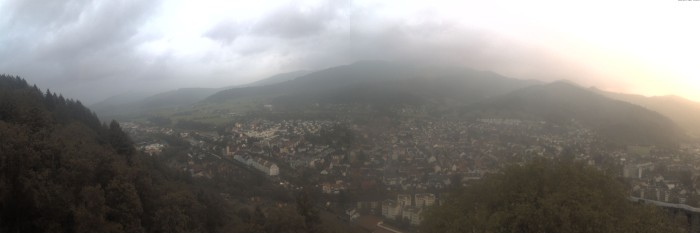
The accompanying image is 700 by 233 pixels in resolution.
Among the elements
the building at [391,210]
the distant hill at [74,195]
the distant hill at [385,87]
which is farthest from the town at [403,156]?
the distant hill at [385,87]

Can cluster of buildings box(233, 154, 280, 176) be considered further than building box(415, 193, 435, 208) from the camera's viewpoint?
Yes

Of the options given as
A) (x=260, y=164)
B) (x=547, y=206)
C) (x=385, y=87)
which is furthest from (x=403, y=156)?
(x=385, y=87)

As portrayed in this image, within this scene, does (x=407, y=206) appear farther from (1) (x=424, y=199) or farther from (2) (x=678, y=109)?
(2) (x=678, y=109)

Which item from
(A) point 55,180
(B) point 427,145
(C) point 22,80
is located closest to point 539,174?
(A) point 55,180

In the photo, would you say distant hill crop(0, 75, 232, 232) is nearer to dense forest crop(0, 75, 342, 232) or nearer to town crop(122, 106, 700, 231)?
dense forest crop(0, 75, 342, 232)

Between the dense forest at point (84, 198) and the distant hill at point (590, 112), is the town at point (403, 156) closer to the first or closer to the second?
the distant hill at point (590, 112)

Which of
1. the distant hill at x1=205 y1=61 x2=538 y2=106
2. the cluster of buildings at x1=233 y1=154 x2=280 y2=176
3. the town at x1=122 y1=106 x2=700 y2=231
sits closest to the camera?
the town at x1=122 y1=106 x2=700 y2=231

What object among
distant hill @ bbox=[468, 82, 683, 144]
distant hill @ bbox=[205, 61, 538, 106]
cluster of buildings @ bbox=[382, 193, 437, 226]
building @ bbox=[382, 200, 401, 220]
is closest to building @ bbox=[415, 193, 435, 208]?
cluster of buildings @ bbox=[382, 193, 437, 226]
